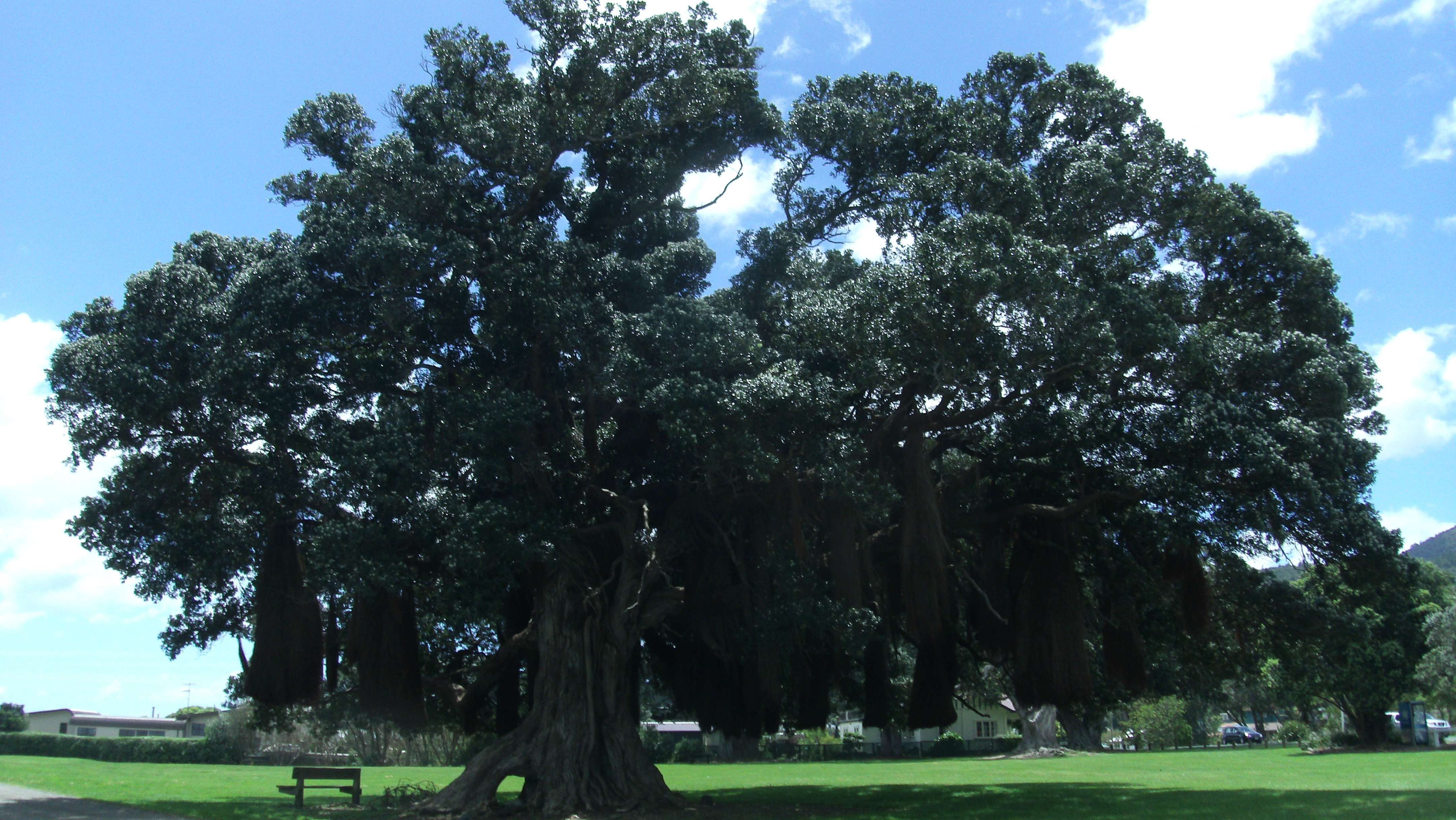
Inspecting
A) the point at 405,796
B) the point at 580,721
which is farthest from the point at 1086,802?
the point at 405,796

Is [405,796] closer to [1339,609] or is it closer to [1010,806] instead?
[1010,806]

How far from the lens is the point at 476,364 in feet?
53.3

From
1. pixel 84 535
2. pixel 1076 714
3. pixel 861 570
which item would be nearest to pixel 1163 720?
pixel 1076 714

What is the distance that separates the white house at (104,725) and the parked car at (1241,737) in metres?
75.4

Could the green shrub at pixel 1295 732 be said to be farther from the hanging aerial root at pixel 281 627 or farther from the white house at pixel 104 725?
the white house at pixel 104 725

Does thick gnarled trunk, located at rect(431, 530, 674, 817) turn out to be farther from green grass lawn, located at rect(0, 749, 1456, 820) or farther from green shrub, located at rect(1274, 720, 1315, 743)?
green shrub, located at rect(1274, 720, 1315, 743)

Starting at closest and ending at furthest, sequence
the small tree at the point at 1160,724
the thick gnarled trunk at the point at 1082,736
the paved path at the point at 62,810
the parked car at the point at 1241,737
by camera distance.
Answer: the paved path at the point at 62,810
the thick gnarled trunk at the point at 1082,736
the small tree at the point at 1160,724
the parked car at the point at 1241,737

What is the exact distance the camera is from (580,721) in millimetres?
15883

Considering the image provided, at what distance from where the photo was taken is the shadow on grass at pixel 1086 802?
1506 centimetres

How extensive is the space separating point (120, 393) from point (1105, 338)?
44.5 ft

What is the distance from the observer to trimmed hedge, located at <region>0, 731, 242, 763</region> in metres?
51.3

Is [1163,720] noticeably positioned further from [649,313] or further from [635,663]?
[649,313]

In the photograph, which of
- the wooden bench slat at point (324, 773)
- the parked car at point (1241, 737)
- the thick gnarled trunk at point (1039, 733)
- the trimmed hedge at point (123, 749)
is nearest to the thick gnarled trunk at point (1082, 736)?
the thick gnarled trunk at point (1039, 733)

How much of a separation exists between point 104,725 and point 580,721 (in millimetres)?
71569
